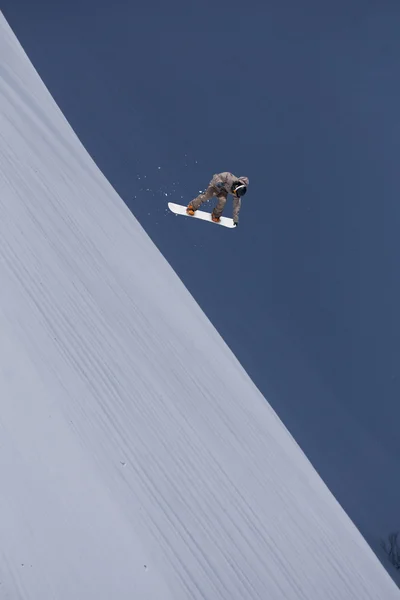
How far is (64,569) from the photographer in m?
1.89

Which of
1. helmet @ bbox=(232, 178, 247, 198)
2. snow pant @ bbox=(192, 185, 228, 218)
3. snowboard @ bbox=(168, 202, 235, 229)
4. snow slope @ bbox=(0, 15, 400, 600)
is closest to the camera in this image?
snow slope @ bbox=(0, 15, 400, 600)

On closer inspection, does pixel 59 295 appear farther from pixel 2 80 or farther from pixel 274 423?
pixel 2 80

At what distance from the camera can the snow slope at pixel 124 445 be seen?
6.57ft

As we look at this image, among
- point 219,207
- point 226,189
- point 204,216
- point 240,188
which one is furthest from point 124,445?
point 204,216

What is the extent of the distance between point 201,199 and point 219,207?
13cm

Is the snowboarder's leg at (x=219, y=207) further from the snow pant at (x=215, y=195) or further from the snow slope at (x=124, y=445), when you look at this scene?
the snow slope at (x=124, y=445)

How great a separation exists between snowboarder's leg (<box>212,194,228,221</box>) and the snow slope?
2.46ft

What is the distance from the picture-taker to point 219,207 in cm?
475

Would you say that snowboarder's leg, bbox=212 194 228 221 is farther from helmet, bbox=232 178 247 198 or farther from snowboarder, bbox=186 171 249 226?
helmet, bbox=232 178 247 198

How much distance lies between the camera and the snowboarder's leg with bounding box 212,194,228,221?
4.64 m

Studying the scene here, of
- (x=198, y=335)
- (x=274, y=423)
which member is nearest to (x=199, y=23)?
(x=198, y=335)

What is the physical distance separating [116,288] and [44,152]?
1.24 metres

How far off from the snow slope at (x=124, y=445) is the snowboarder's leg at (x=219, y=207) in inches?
29.5

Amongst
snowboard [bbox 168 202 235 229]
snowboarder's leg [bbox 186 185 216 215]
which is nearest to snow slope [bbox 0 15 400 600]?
snowboarder's leg [bbox 186 185 216 215]
